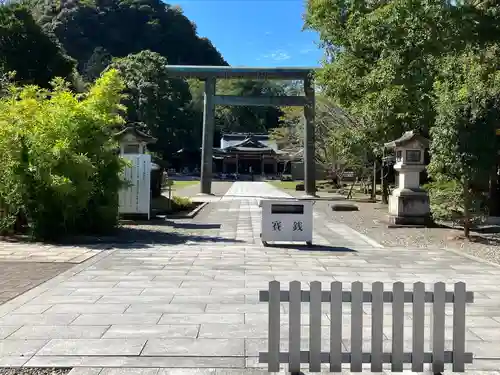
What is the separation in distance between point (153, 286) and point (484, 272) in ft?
16.4

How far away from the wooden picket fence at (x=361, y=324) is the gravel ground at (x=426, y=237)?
20.7 ft

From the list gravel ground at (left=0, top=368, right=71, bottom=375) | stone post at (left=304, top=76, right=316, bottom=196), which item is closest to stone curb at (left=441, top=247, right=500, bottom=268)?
gravel ground at (left=0, top=368, right=71, bottom=375)

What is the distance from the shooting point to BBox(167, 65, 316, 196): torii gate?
94.0 feet

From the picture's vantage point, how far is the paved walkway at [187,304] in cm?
416

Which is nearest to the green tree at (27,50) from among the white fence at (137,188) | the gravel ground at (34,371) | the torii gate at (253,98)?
the torii gate at (253,98)

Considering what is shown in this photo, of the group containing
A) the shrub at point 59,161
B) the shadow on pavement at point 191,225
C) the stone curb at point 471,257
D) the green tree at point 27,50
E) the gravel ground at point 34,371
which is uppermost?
the green tree at point 27,50

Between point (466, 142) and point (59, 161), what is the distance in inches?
332

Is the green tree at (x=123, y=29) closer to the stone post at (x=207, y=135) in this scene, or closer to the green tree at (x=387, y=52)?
the stone post at (x=207, y=135)

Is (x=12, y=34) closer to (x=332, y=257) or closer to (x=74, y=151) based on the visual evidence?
(x=74, y=151)

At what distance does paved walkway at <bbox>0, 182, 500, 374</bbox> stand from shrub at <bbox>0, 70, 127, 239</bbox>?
197 centimetres

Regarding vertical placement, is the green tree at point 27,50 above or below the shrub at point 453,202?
above

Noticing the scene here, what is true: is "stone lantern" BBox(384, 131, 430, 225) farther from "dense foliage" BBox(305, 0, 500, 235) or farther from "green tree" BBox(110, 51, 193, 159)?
"green tree" BBox(110, 51, 193, 159)

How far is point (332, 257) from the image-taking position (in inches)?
372

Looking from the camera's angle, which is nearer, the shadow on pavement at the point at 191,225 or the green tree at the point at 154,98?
the shadow on pavement at the point at 191,225
